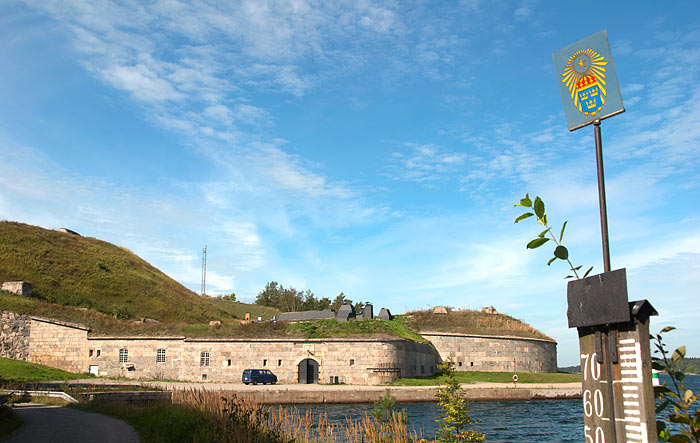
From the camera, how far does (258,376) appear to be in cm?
3772

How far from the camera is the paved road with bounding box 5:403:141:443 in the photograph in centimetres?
1248

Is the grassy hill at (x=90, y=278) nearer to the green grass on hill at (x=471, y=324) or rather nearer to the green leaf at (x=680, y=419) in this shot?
the green grass on hill at (x=471, y=324)

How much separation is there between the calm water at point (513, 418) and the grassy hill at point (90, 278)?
29.6 m

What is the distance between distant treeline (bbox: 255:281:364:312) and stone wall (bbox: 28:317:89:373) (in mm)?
51141

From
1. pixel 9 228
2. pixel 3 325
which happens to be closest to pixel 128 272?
pixel 9 228

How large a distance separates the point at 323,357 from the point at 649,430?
3707 cm

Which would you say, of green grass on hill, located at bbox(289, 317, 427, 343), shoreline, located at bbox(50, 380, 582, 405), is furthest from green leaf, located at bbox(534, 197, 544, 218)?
green grass on hill, located at bbox(289, 317, 427, 343)

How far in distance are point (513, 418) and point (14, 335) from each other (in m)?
36.7

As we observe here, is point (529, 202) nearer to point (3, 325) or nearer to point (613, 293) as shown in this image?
point (613, 293)

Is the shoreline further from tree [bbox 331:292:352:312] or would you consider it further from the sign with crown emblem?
tree [bbox 331:292:352:312]

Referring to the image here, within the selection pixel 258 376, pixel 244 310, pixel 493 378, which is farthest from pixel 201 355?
pixel 244 310

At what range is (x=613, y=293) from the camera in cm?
362

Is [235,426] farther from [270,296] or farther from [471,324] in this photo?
[270,296]

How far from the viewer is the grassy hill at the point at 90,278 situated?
51.2 metres
